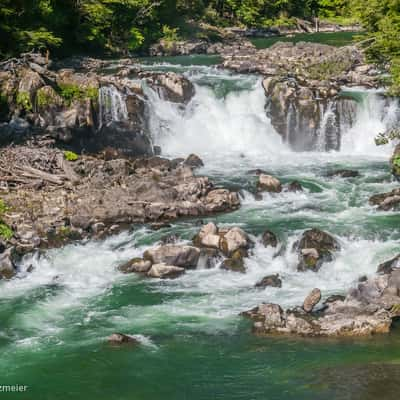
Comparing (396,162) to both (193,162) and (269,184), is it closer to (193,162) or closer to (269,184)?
(269,184)

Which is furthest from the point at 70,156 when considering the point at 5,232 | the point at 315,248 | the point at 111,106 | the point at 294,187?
the point at 315,248

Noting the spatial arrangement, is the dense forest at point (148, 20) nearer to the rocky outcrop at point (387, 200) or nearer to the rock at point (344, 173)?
the rocky outcrop at point (387, 200)

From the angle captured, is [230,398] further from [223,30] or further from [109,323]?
[223,30]

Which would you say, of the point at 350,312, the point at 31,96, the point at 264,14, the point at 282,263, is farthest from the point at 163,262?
the point at 264,14

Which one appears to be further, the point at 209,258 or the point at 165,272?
the point at 209,258

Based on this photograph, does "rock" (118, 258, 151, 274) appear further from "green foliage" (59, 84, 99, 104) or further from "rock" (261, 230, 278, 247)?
"green foliage" (59, 84, 99, 104)

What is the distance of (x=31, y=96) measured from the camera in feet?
96.1

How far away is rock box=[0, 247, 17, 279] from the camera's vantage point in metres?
19.6

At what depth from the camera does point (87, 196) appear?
78.3 ft

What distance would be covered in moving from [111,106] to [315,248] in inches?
574

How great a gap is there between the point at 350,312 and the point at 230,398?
14.1 ft

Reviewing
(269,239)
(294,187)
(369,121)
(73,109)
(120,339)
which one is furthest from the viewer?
(369,121)

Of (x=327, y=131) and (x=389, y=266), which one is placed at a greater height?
(x=327, y=131)

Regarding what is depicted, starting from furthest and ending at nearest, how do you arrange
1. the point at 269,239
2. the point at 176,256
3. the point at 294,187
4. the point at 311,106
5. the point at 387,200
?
the point at 311,106 < the point at 294,187 < the point at 387,200 < the point at 269,239 < the point at 176,256
